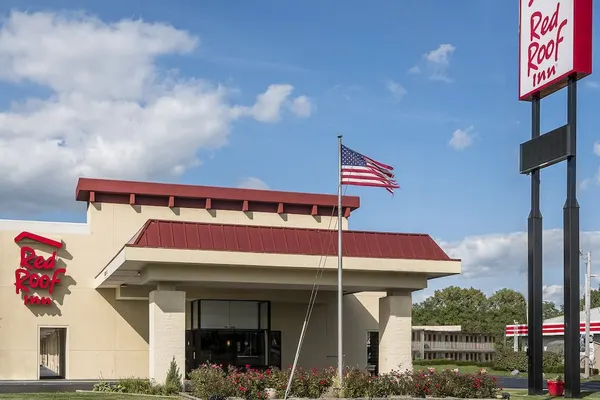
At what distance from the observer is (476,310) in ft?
419

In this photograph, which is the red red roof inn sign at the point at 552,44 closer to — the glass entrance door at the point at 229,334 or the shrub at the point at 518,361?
the glass entrance door at the point at 229,334

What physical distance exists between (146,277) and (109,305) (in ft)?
32.7

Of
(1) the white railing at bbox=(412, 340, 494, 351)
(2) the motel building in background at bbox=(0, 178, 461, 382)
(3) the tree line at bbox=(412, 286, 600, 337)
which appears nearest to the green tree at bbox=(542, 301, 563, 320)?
(3) the tree line at bbox=(412, 286, 600, 337)

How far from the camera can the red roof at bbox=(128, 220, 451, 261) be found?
30.2 metres

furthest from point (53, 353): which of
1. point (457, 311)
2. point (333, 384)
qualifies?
point (457, 311)

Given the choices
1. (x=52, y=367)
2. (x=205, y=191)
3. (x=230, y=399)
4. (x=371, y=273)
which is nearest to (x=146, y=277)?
(x=230, y=399)

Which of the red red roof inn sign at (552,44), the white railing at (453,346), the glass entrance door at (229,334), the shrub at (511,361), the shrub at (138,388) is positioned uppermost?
the red red roof inn sign at (552,44)

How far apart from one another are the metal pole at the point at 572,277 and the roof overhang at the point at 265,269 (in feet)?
23.8

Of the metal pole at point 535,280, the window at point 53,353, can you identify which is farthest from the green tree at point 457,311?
the metal pole at point 535,280

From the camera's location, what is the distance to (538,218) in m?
29.8

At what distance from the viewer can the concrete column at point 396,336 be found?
3297 cm

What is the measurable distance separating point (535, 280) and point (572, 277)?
354cm

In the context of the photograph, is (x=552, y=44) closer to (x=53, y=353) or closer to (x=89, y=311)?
(x=89, y=311)

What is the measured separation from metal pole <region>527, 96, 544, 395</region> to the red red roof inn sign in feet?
3.37
